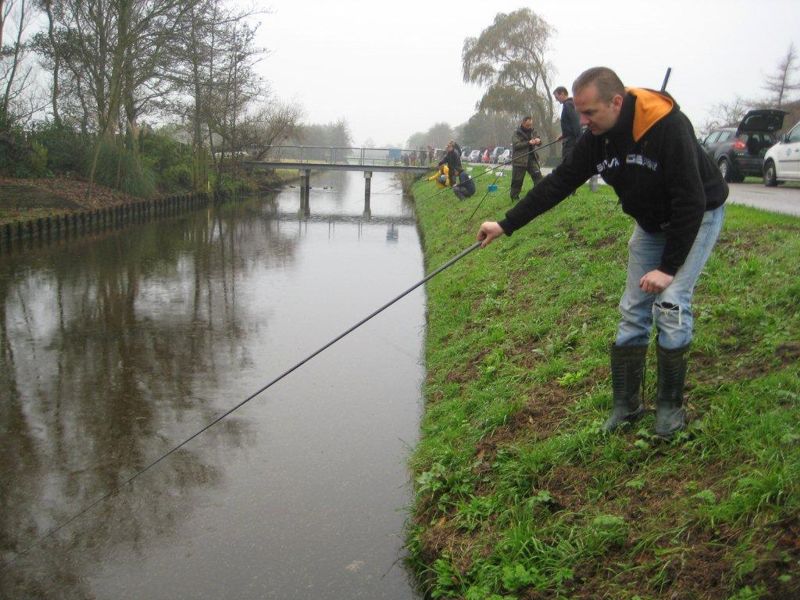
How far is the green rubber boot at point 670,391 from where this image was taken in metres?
3.68

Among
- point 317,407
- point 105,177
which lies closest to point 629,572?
point 317,407

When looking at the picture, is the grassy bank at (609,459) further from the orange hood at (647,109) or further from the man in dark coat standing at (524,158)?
the man in dark coat standing at (524,158)

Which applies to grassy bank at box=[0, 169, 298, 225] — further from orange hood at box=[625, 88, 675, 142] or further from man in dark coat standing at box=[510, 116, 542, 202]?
orange hood at box=[625, 88, 675, 142]

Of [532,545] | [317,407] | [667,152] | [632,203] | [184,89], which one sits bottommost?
[317,407]

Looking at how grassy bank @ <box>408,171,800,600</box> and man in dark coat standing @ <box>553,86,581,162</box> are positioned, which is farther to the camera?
man in dark coat standing @ <box>553,86,581,162</box>

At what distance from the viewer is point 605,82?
136 inches

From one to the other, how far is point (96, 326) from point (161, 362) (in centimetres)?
203

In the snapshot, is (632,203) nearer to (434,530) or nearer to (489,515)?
(489,515)

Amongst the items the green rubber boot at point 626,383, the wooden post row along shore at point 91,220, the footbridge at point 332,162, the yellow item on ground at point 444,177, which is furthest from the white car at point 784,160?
the footbridge at point 332,162

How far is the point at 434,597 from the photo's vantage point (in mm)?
3820

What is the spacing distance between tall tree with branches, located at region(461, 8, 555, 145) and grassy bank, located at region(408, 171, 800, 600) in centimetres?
3506

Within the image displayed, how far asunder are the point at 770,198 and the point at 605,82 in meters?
9.34

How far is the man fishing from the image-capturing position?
340cm

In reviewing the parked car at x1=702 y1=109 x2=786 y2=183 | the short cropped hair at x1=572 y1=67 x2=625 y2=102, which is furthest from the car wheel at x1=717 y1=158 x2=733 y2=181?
the short cropped hair at x1=572 y1=67 x2=625 y2=102
